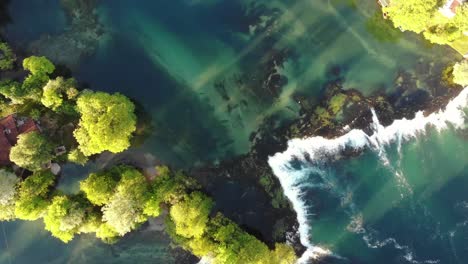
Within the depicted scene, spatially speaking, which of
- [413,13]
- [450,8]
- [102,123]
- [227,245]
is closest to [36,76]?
[102,123]

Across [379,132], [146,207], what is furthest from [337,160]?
[146,207]

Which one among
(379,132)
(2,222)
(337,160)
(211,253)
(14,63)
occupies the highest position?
(379,132)

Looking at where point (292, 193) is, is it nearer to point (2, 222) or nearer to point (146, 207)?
point (146, 207)

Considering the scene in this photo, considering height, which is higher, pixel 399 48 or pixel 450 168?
pixel 399 48

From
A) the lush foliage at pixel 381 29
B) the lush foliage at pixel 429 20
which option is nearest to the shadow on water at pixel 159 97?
the lush foliage at pixel 381 29

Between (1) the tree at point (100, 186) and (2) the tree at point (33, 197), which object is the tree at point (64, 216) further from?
(1) the tree at point (100, 186)

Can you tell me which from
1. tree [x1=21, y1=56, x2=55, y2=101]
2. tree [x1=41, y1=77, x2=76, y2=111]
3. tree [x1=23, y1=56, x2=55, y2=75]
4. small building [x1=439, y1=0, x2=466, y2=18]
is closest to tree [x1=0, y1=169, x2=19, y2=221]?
tree [x1=41, y1=77, x2=76, y2=111]
